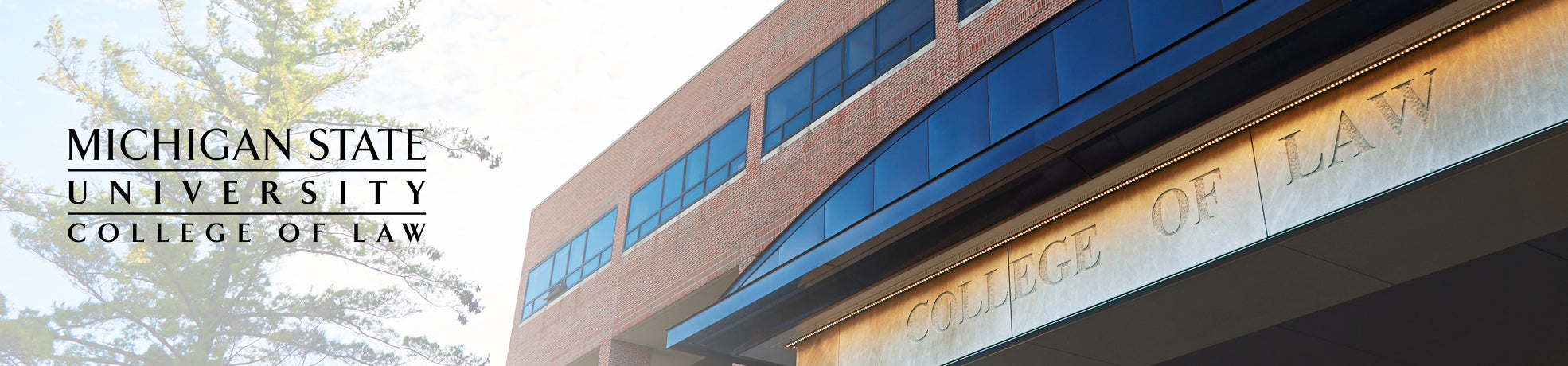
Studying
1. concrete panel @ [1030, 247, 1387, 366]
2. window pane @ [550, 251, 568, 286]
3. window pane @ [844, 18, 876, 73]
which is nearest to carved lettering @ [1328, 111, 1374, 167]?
concrete panel @ [1030, 247, 1387, 366]

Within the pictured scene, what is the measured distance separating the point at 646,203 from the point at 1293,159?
16367 mm

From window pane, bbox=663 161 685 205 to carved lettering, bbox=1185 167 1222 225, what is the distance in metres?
13.6

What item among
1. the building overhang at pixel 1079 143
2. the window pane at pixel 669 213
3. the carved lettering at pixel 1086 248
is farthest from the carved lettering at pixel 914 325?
the window pane at pixel 669 213

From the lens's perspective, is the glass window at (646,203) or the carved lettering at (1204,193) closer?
the carved lettering at (1204,193)

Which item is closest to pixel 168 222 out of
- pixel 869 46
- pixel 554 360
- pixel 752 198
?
pixel 554 360

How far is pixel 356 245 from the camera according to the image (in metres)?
32.7

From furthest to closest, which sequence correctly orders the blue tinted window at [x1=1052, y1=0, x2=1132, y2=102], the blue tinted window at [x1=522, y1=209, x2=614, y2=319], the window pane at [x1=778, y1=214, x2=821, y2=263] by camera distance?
the blue tinted window at [x1=522, y1=209, x2=614, y2=319] → the window pane at [x1=778, y1=214, x2=821, y2=263] → the blue tinted window at [x1=1052, y1=0, x2=1132, y2=102]

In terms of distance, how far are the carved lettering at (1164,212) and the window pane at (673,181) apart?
43.2 ft

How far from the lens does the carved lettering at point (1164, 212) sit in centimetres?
1012

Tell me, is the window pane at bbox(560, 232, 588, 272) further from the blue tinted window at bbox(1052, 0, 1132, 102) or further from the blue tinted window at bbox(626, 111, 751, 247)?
the blue tinted window at bbox(1052, 0, 1132, 102)

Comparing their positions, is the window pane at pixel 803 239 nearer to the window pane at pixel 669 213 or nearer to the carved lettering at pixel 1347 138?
the window pane at pixel 669 213

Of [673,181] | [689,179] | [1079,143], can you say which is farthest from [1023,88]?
[673,181]

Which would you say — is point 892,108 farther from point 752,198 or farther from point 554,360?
point 554,360

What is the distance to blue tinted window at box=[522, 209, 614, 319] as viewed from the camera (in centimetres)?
2497
